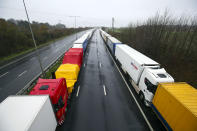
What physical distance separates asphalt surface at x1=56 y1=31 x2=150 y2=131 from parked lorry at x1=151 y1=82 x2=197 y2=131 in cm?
197

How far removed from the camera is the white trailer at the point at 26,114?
3504 millimetres

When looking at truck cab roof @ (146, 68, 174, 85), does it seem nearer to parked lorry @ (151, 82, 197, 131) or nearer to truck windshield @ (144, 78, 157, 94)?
truck windshield @ (144, 78, 157, 94)

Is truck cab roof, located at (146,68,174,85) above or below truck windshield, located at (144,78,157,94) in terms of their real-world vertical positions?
above

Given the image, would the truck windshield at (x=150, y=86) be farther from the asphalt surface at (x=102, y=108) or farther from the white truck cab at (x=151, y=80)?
the asphalt surface at (x=102, y=108)

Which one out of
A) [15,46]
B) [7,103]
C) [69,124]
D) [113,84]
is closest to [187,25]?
[113,84]

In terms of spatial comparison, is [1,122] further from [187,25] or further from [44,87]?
[187,25]

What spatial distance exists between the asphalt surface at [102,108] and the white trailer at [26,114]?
3201 mm

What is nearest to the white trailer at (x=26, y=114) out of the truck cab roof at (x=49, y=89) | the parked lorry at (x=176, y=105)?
the truck cab roof at (x=49, y=89)

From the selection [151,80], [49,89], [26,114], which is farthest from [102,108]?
[26,114]

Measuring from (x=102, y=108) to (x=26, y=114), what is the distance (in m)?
6.56

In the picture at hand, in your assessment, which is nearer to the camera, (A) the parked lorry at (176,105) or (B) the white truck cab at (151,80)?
(A) the parked lorry at (176,105)

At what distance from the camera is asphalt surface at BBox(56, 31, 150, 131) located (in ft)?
24.2

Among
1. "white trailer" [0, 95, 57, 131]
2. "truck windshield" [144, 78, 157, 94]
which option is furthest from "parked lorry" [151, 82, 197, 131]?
"white trailer" [0, 95, 57, 131]

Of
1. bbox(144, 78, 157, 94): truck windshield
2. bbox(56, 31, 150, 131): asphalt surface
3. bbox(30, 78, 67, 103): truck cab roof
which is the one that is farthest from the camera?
bbox(144, 78, 157, 94): truck windshield
